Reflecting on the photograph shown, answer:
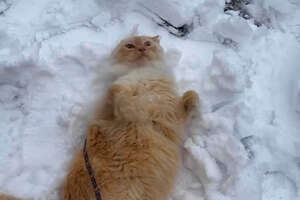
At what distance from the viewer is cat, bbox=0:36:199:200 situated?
2525 millimetres

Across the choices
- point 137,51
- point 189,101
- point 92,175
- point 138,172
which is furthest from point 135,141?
point 137,51

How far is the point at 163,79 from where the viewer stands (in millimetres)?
3066

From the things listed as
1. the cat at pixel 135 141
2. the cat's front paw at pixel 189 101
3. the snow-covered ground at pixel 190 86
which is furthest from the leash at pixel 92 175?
the cat's front paw at pixel 189 101

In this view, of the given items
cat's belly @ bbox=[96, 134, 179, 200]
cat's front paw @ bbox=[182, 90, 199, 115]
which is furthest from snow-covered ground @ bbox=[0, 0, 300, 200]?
cat's belly @ bbox=[96, 134, 179, 200]

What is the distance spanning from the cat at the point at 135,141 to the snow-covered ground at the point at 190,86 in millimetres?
304

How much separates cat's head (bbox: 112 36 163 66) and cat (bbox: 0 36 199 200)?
0.17 meters

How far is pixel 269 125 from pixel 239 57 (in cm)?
77

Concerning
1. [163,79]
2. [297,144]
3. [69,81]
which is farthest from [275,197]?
[69,81]

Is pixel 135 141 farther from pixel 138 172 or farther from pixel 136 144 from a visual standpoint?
pixel 138 172

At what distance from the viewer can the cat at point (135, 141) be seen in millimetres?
2525

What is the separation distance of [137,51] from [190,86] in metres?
0.61

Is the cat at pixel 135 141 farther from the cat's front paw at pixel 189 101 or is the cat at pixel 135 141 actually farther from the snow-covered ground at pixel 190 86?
the snow-covered ground at pixel 190 86

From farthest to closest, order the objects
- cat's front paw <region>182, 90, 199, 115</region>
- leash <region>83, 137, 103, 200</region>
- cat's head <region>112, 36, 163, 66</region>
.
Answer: cat's head <region>112, 36, 163, 66</region> < cat's front paw <region>182, 90, 199, 115</region> < leash <region>83, 137, 103, 200</region>

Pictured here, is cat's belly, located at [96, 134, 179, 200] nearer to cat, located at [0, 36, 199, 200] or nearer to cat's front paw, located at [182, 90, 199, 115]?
cat, located at [0, 36, 199, 200]
